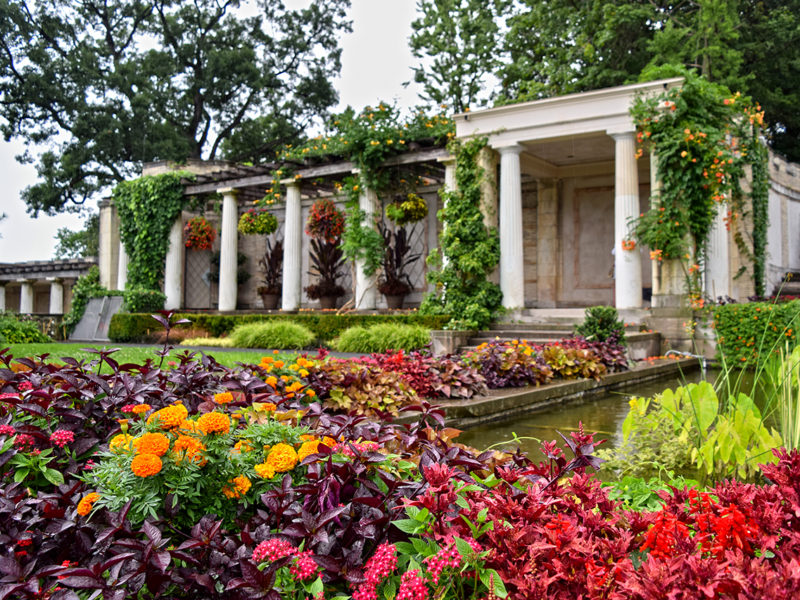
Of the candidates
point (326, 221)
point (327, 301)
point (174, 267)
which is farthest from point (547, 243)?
point (174, 267)

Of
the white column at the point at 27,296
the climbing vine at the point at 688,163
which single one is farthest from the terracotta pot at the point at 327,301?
the white column at the point at 27,296

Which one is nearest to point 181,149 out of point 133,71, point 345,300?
point 133,71

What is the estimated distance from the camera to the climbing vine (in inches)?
451

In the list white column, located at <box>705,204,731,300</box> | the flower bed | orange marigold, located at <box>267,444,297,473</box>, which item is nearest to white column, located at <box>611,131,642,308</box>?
white column, located at <box>705,204,731,300</box>

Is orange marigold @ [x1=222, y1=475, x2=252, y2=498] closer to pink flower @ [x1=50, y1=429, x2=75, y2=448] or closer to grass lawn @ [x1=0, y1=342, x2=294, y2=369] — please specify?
pink flower @ [x1=50, y1=429, x2=75, y2=448]

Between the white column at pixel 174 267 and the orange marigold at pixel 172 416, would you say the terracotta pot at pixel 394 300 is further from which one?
the orange marigold at pixel 172 416

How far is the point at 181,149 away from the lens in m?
29.0

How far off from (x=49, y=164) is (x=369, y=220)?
66.2ft

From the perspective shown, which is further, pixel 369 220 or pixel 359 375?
pixel 369 220

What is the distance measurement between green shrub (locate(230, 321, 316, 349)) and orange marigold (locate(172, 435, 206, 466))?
37.1 ft

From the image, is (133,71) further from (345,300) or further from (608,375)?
(608,375)

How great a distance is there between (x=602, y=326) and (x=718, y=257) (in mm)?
5351

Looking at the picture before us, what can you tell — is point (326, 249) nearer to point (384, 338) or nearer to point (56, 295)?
point (384, 338)

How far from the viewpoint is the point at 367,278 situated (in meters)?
15.5
